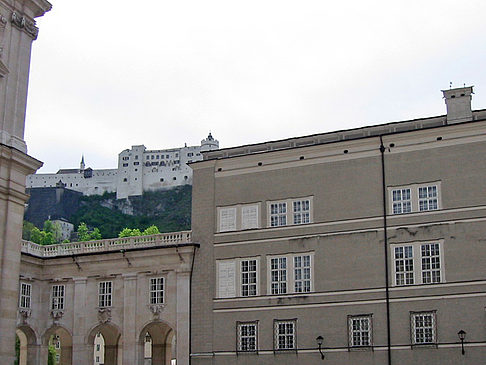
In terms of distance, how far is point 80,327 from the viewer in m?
49.0

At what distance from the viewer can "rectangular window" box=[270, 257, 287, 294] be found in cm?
4341

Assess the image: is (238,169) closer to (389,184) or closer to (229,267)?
(229,267)

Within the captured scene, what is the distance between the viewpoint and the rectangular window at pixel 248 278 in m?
44.3

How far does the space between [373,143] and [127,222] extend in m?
153

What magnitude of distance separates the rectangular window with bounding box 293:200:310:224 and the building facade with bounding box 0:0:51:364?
56.5 feet

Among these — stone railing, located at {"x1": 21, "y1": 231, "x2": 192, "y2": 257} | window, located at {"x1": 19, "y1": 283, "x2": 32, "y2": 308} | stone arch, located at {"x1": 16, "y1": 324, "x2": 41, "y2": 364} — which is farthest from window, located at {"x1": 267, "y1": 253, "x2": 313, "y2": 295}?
stone arch, located at {"x1": 16, "y1": 324, "x2": 41, "y2": 364}

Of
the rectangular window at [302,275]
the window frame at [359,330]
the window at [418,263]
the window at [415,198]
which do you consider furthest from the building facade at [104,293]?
the window at [418,263]

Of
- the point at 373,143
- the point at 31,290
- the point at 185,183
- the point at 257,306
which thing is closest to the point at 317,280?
the point at 257,306

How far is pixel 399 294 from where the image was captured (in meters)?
40.3

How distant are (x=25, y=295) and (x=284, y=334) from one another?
53.2 ft

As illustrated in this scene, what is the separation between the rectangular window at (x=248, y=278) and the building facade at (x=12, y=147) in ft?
55.3

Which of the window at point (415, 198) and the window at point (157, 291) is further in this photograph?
the window at point (157, 291)

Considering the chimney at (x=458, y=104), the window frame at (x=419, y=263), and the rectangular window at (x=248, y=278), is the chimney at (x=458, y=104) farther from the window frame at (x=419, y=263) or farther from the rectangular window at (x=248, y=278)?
the rectangular window at (x=248, y=278)

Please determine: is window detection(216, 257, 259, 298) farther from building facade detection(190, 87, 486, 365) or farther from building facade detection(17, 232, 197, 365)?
building facade detection(17, 232, 197, 365)
